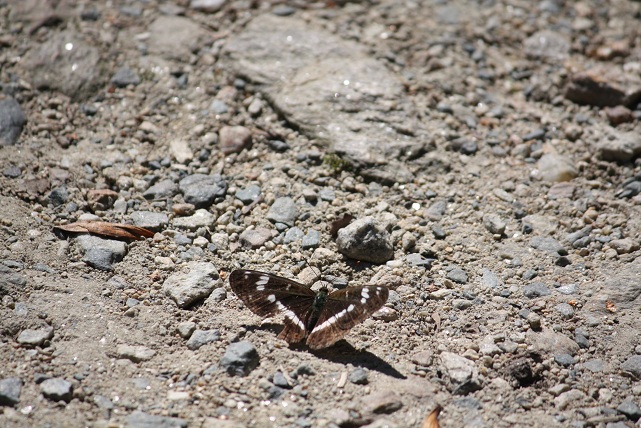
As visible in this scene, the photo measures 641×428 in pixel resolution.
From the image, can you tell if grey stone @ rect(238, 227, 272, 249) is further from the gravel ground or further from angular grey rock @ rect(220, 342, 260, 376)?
angular grey rock @ rect(220, 342, 260, 376)

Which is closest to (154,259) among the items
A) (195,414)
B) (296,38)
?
(195,414)

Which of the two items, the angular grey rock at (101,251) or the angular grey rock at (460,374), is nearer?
the angular grey rock at (460,374)

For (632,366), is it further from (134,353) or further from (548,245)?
(134,353)

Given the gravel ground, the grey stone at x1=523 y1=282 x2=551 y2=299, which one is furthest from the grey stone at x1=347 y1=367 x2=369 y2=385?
the grey stone at x1=523 y1=282 x2=551 y2=299

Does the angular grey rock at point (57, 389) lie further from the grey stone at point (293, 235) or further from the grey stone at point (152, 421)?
the grey stone at point (293, 235)

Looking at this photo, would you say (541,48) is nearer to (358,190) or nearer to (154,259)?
(358,190)

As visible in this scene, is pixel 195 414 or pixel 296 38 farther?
pixel 296 38

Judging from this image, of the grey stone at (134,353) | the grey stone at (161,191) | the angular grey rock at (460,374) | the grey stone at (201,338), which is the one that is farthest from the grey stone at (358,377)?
the grey stone at (161,191)
